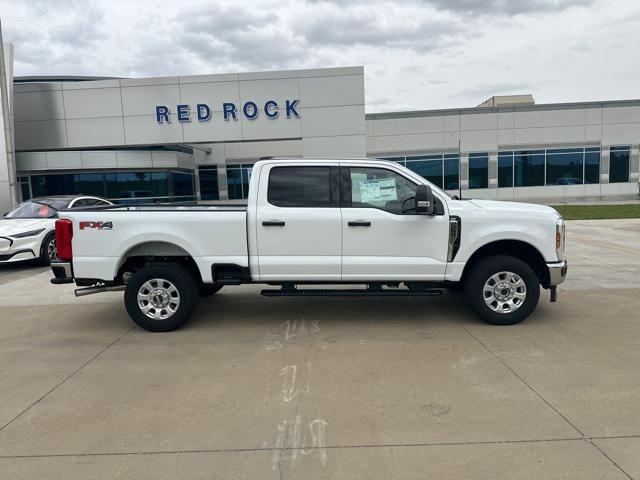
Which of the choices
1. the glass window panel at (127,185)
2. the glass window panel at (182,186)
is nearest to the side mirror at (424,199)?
the glass window panel at (127,185)

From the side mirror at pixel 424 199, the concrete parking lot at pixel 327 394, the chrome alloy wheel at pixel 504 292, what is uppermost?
the side mirror at pixel 424 199

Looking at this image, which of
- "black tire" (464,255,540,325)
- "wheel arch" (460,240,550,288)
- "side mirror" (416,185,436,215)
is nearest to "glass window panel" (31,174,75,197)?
"side mirror" (416,185,436,215)

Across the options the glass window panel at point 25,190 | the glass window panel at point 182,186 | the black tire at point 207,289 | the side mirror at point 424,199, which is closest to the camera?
the side mirror at point 424,199

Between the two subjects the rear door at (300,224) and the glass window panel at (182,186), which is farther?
the glass window panel at (182,186)

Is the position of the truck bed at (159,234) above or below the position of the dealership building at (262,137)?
below

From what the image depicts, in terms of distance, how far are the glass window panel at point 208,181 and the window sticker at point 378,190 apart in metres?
28.1

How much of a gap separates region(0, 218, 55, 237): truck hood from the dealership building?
10314mm

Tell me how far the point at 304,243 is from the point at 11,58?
67.7 feet

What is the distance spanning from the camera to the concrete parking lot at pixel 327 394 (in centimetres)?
317

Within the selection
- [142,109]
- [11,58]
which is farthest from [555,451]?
[11,58]

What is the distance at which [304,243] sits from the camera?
5.88 metres

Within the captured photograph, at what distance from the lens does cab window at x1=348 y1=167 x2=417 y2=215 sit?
5895mm

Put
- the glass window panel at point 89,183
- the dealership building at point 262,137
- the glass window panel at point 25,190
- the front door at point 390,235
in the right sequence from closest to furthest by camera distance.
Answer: the front door at point 390,235 → the dealership building at point 262,137 → the glass window panel at point 25,190 → the glass window panel at point 89,183

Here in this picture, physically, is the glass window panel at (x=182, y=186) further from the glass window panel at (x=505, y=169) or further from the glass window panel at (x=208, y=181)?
the glass window panel at (x=505, y=169)
